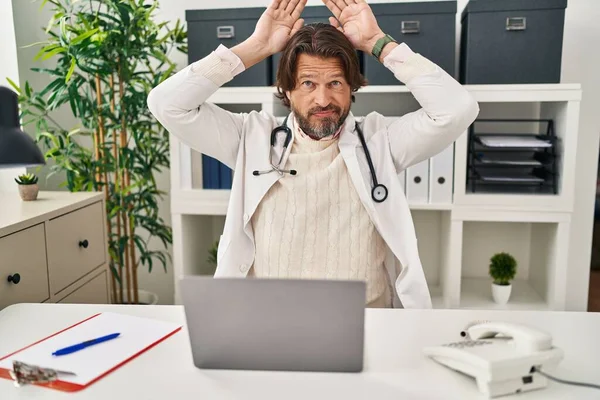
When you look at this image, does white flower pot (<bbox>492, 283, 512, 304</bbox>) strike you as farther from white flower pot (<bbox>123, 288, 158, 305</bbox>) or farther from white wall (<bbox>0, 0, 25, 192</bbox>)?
white wall (<bbox>0, 0, 25, 192</bbox>)

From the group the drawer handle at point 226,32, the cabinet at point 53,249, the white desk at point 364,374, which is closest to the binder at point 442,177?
the drawer handle at point 226,32

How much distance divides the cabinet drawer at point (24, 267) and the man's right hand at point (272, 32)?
0.91m

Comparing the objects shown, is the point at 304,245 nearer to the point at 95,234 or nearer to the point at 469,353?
the point at 469,353

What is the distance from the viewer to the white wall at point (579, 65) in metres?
2.40

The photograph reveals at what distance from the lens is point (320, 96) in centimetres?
151

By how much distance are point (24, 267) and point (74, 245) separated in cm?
30

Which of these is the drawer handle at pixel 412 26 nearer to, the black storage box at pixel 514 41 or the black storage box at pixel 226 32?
the black storage box at pixel 514 41

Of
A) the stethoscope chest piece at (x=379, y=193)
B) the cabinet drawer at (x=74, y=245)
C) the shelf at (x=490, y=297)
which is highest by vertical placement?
the stethoscope chest piece at (x=379, y=193)

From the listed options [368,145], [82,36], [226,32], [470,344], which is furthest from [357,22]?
[82,36]

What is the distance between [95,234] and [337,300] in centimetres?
160

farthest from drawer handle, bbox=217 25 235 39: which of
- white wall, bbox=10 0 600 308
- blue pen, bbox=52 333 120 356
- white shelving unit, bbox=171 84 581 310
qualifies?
blue pen, bbox=52 333 120 356

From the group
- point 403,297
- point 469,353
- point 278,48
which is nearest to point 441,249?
point 403,297

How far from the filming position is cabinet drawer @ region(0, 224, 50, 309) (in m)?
1.59

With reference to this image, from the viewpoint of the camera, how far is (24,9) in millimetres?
2580
